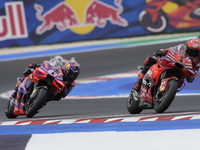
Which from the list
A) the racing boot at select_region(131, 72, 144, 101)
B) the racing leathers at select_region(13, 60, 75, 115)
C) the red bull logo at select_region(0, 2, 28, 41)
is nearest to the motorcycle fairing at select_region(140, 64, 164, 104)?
the racing boot at select_region(131, 72, 144, 101)

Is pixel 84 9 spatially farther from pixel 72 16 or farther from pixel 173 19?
pixel 173 19

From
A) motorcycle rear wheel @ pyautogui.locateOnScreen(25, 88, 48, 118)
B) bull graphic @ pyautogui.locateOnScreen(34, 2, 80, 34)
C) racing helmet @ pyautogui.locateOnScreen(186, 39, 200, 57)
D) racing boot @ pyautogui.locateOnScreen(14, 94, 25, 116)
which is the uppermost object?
racing helmet @ pyautogui.locateOnScreen(186, 39, 200, 57)

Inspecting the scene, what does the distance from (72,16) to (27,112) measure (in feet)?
37.4

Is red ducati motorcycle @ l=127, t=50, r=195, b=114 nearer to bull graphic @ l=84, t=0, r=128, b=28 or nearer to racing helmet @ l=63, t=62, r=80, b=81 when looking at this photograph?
racing helmet @ l=63, t=62, r=80, b=81

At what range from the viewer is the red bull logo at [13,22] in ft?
69.1

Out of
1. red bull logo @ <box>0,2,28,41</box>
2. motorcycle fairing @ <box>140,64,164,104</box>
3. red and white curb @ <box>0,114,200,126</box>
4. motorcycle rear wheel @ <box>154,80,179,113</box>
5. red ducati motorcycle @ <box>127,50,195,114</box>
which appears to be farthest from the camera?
red bull logo @ <box>0,2,28,41</box>

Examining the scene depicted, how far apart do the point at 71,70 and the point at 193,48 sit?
2364mm

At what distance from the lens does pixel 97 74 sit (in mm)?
17422

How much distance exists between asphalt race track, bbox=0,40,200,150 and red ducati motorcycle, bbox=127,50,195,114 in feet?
4.19

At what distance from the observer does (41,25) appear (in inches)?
845

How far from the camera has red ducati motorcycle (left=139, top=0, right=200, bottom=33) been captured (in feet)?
70.1

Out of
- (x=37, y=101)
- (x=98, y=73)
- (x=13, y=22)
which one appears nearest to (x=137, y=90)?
(x=37, y=101)

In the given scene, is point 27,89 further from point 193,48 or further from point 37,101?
point 193,48

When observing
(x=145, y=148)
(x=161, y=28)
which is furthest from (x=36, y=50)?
(x=145, y=148)
